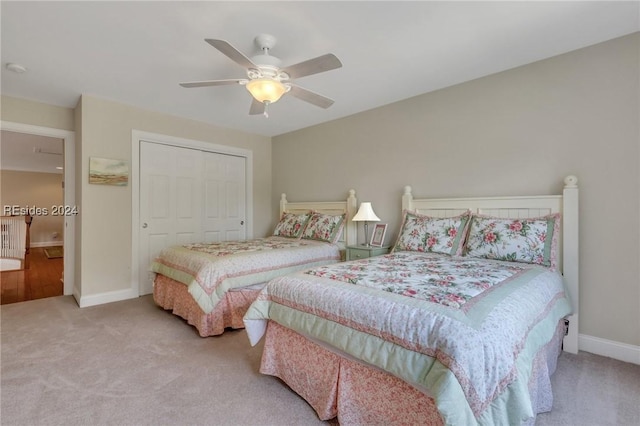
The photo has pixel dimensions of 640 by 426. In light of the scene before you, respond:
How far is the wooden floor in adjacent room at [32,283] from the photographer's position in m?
3.81

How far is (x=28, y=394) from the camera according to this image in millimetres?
1815

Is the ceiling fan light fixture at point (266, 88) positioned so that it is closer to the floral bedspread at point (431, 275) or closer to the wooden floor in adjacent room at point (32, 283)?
the floral bedspread at point (431, 275)

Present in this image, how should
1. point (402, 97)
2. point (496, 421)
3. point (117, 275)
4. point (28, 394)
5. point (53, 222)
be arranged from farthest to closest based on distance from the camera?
point (53, 222), point (117, 275), point (402, 97), point (28, 394), point (496, 421)

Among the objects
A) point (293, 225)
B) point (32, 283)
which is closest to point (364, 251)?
point (293, 225)

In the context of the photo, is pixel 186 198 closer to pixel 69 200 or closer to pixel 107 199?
pixel 107 199

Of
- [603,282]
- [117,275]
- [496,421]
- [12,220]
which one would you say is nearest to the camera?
[496,421]

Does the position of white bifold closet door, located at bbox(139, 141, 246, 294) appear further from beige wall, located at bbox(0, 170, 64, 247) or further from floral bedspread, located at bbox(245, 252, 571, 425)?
beige wall, located at bbox(0, 170, 64, 247)

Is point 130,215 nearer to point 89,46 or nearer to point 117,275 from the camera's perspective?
point 117,275

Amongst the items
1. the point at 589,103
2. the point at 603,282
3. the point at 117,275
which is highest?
the point at 589,103

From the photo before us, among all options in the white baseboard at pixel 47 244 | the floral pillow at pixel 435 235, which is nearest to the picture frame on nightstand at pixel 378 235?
the floral pillow at pixel 435 235

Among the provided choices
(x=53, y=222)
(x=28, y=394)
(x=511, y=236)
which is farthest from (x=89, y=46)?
(x=53, y=222)

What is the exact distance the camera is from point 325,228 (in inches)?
154

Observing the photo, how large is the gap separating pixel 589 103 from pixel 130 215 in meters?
4.81

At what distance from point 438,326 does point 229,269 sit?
6.44ft
